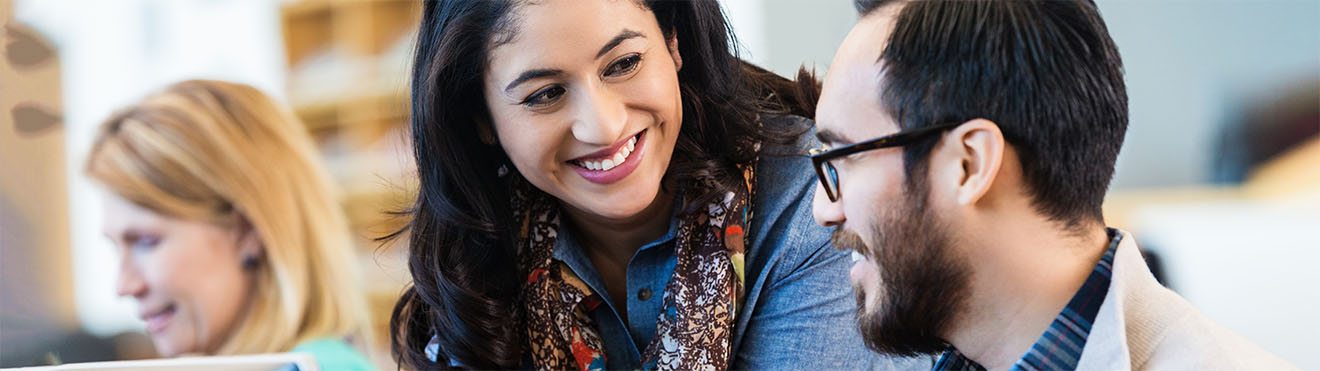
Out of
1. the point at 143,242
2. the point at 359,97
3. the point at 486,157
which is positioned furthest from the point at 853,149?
the point at 359,97

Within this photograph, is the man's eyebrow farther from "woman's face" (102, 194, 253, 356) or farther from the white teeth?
"woman's face" (102, 194, 253, 356)

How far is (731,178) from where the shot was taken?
146cm

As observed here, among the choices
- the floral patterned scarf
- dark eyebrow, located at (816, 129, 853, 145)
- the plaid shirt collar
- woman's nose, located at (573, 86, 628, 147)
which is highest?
dark eyebrow, located at (816, 129, 853, 145)

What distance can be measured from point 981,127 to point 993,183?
0.07 meters

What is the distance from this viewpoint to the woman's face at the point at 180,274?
2104mm

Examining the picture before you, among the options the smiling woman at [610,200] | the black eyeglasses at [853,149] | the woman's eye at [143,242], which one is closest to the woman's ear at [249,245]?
the woman's eye at [143,242]

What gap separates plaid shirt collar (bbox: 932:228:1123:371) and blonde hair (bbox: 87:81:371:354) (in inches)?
60.8

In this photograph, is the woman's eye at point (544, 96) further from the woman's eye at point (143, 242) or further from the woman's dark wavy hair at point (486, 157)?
the woman's eye at point (143, 242)

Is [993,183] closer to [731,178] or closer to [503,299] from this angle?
[731,178]

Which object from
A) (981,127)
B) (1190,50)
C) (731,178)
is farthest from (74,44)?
(1190,50)

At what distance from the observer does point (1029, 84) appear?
0.97 metres

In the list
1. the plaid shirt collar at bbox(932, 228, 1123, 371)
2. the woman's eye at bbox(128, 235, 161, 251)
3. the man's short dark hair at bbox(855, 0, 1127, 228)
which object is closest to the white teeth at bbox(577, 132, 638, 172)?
the man's short dark hair at bbox(855, 0, 1127, 228)

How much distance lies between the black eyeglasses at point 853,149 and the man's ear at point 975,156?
0.02 meters

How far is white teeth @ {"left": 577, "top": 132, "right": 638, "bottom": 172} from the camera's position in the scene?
4.44 feet
